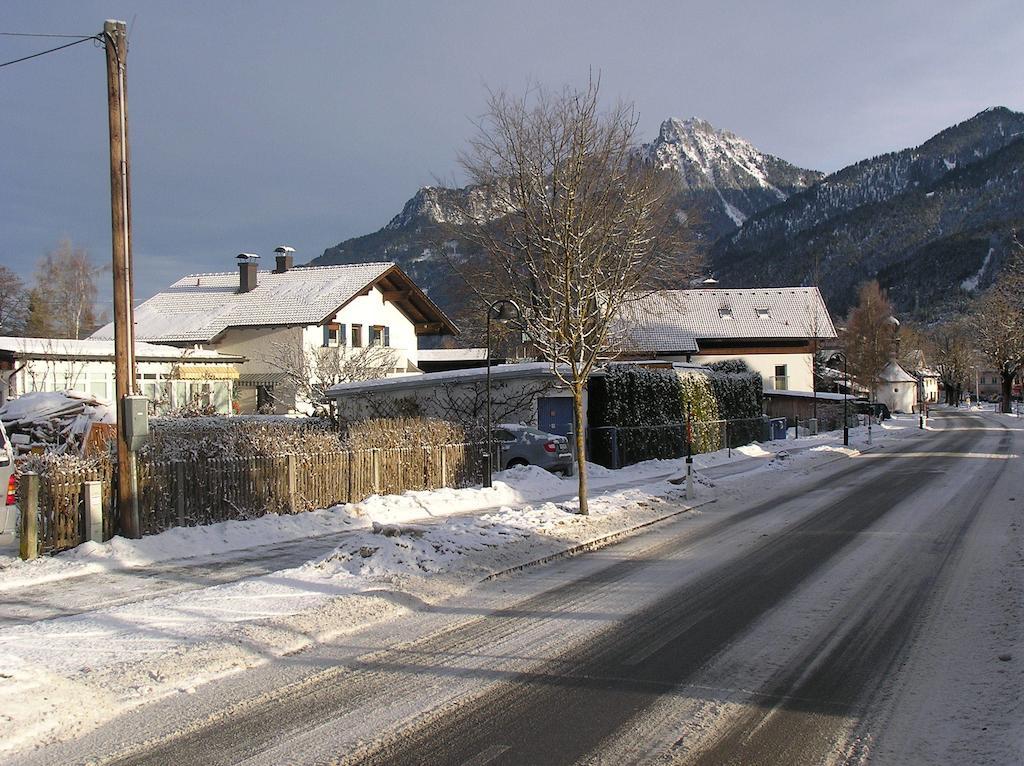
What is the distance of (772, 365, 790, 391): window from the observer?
61500mm

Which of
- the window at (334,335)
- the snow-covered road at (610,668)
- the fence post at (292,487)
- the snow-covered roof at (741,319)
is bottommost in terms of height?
the snow-covered road at (610,668)

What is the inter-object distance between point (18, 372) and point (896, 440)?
128 ft

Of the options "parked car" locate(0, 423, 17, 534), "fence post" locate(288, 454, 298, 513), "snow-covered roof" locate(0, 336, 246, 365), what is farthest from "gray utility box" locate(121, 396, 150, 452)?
"snow-covered roof" locate(0, 336, 246, 365)

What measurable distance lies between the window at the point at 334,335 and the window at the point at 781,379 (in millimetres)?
32639

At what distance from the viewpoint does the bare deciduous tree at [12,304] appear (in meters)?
66.4

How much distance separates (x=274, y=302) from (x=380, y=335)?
5.65 m

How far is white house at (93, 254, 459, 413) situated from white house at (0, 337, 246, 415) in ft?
5.18

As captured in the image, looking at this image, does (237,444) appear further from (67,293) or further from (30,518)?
(67,293)

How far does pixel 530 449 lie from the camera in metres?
21.8

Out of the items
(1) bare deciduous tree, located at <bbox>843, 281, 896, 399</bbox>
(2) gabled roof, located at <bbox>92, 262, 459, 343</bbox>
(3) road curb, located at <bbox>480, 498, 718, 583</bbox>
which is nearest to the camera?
(3) road curb, located at <bbox>480, 498, 718, 583</bbox>

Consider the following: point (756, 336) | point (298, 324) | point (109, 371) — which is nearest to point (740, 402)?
point (298, 324)

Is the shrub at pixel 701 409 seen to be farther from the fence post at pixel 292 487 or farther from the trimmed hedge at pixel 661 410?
the fence post at pixel 292 487

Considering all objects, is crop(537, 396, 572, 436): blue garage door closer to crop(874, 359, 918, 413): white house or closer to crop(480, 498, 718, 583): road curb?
crop(480, 498, 718, 583): road curb

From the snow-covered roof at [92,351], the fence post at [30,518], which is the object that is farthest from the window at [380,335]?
the fence post at [30,518]
